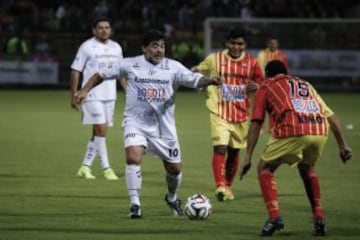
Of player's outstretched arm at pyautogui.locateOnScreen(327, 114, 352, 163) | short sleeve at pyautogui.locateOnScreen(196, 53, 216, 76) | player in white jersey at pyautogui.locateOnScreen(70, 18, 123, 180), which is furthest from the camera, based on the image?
player in white jersey at pyautogui.locateOnScreen(70, 18, 123, 180)

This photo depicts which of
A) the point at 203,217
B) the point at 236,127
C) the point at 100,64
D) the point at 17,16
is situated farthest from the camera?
the point at 17,16

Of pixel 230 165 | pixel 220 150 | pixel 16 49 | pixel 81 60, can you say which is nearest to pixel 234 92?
pixel 220 150

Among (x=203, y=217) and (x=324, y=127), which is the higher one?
(x=324, y=127)

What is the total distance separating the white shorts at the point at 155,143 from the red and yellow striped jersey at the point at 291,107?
63.3 inches

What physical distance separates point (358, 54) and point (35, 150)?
20.3 metres

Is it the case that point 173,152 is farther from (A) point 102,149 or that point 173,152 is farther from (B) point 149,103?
(A) point 102,149

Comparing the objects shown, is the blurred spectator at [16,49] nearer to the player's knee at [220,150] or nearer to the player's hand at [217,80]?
the player's knee at [220,150]

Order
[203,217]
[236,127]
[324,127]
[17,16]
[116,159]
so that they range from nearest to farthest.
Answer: [324,127], [203,217], [236,127], [116,159], [17,16]

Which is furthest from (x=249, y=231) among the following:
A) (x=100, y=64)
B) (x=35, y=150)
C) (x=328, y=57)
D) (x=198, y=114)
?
(x=328, y=57)

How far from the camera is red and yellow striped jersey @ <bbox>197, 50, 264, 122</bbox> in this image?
1309 cm

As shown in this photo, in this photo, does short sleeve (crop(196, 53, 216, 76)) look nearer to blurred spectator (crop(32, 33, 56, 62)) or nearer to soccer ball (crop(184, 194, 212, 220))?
soccer ball (crop(184, 194, 212, 220))

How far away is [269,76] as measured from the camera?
1003 centimetres

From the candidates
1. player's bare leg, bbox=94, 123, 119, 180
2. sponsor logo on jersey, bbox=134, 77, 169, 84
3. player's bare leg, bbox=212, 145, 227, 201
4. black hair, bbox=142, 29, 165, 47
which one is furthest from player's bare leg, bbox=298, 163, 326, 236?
player's bare leg, bbox=94, 123, 119, 180

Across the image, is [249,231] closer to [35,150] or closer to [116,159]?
[116,159]
